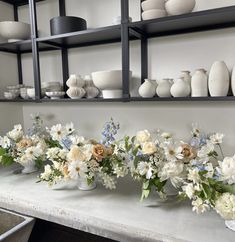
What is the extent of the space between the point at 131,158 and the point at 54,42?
993 millimetres

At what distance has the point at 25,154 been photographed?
1392 millimetres

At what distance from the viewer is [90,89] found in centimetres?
Answer: 152

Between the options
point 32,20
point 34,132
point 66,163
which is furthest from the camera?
point 34,132

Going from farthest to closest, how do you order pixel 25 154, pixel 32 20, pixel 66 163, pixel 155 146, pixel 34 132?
pixel 34 132, pixel 32 20, pixel 25 154, pixel 66 163, pixel 155 146

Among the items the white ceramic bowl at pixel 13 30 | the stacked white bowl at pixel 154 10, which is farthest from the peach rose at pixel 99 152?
the white ceramic bowl at pixel 13 30

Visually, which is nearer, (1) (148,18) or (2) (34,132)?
(1) (148,18)

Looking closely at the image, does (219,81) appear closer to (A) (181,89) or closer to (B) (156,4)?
(A) (181,89)

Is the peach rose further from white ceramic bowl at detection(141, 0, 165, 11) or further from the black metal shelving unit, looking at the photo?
white ceramic bowl at detection(141, 0, 165, 11)

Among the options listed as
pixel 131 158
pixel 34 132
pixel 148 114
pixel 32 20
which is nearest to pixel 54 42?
pixel 32 20

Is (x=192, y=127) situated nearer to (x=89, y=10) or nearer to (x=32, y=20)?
(x=89, y=10)

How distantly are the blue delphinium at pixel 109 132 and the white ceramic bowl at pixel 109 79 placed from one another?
0.87 ft

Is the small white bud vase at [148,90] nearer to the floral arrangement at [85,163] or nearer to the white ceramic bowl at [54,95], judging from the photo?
the floral arrangement at [85,163]

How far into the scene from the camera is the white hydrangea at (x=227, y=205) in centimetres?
79

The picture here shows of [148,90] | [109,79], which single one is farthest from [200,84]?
[109,79]
